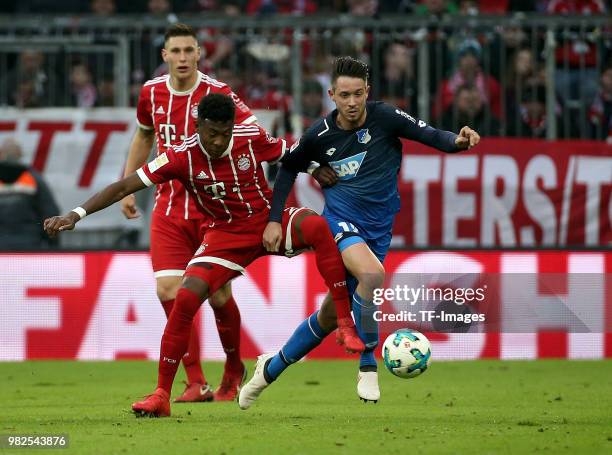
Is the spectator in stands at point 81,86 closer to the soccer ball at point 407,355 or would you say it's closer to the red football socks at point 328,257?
the red football socks at point 328,257

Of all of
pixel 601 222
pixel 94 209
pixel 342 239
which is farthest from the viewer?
pixel 601 222

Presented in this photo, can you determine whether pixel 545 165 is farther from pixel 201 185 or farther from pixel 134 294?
pixel 201 185

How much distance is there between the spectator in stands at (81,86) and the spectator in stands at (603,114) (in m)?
5.15

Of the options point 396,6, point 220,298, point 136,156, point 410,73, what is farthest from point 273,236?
point 396,6

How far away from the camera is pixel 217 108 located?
302 inches

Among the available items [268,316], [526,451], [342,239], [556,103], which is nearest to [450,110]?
[556,103]

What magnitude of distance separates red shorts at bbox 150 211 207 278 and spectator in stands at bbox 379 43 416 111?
15.3ft

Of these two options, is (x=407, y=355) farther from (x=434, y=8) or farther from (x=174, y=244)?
(x=434, y=8)

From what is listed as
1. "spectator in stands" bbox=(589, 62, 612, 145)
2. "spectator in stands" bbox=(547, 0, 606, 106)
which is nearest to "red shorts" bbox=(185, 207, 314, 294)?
"spectator in stands" bbox=(547, 0, 606, 106)

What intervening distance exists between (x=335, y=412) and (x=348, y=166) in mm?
1613

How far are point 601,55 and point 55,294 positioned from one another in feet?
19.6

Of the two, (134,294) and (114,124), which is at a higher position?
(114,124)

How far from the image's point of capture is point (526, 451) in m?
6.65

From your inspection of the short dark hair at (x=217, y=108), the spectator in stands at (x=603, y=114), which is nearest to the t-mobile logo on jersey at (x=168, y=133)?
the short dark hair at (x=217, y=108)
